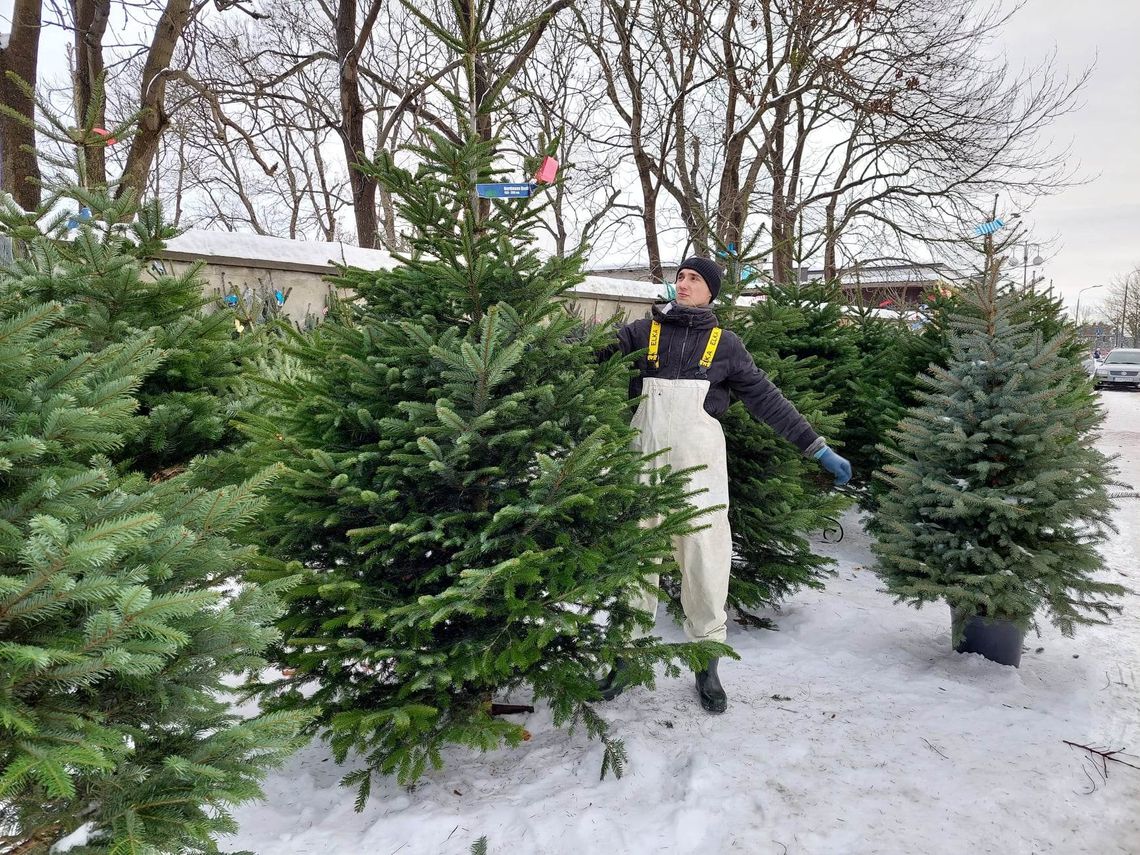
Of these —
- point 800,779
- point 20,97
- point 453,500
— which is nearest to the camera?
point 453,500

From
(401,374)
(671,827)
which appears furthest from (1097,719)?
(401,374)

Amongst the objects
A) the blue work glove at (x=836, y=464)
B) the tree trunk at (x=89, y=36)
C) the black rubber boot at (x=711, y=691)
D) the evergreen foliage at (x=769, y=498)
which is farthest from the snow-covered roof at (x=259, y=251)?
the black rubber boot at (x=711, y=691)

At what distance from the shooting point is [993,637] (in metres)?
3.80

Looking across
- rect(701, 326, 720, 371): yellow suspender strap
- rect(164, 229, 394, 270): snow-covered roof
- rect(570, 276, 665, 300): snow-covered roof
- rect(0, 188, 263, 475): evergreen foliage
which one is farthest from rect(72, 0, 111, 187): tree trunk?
rect(701, 326, 720, 371): yellow suspender strap

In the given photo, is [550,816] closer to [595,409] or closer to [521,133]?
[595,409]

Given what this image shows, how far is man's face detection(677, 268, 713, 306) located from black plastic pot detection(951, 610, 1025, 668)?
84.1 inches

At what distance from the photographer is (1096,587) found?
3504 millimetres

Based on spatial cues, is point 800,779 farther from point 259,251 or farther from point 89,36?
point 89,36

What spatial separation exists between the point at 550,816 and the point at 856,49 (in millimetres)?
15551

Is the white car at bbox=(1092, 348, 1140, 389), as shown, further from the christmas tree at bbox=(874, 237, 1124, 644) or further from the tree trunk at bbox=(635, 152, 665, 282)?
the christmas tree at bbox=(874, 237, 1124, 644)

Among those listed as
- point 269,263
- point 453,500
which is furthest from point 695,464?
point 269,263

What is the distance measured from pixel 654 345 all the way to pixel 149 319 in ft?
8.03

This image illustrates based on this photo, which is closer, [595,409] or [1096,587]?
[595,409]

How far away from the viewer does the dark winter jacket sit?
3379 millimetres
